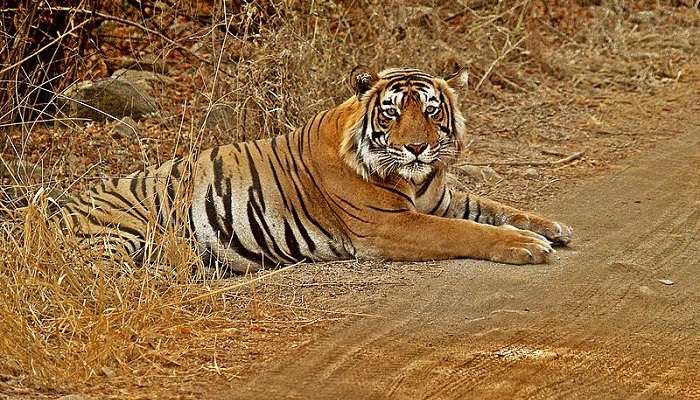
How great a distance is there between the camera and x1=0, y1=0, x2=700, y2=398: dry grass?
4879mm

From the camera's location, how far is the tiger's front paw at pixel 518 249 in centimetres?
614

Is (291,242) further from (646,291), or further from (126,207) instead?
(646,291)

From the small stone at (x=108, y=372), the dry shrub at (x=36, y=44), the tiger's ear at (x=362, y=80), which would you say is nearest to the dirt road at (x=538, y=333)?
the small stone at (x=108, y=372)

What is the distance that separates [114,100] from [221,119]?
983mm

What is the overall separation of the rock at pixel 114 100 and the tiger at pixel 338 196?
1.98 meters

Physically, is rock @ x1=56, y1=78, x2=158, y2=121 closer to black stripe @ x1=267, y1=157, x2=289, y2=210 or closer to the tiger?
the tiger

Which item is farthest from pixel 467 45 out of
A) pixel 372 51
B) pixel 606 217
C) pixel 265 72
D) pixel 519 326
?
pixel 519 326

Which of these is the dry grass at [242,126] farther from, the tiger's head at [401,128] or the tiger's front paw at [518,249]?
the tiger's head at [401,128]

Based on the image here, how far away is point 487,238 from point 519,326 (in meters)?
0.98

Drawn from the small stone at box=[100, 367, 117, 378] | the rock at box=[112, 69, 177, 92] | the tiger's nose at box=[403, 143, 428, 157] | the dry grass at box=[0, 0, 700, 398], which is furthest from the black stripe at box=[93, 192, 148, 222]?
the rock at box=[112, 69, 177, 92]

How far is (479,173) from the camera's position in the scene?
8141 millimetres

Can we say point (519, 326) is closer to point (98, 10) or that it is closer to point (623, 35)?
point (98, 10)

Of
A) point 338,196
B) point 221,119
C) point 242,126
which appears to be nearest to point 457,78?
point 338,196

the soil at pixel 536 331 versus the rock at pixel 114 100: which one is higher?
the rock at pixel 114 100
